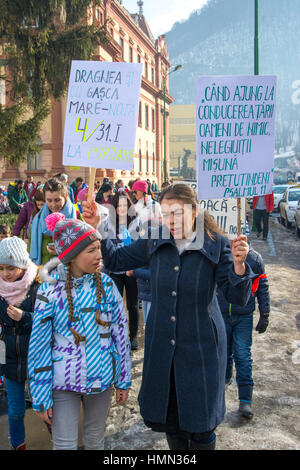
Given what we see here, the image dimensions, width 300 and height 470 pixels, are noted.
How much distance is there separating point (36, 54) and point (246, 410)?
14372 mm

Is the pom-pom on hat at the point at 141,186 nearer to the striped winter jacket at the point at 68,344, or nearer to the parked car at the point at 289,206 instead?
the striped winter jacket at the point at 68,344

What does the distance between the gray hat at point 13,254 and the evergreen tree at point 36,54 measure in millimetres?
11961

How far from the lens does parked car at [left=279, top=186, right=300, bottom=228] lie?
18.8m

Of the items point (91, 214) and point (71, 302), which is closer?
point (71, 302)

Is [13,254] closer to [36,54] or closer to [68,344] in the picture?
[68,344]

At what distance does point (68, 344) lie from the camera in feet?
8.59

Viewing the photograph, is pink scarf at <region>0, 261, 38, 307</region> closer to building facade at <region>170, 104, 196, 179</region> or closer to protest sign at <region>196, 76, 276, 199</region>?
protest sign at <region>196, 76, 276, 199</region>

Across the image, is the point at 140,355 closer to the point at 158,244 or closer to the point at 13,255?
the point at 13,255

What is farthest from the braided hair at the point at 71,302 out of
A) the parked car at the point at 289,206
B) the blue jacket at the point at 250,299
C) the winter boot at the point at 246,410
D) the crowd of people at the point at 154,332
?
the parked car at the point at 289,206

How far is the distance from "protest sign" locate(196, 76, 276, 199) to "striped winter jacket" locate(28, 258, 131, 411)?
119 centimetres

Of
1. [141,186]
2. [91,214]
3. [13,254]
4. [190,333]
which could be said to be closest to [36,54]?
[141,186]

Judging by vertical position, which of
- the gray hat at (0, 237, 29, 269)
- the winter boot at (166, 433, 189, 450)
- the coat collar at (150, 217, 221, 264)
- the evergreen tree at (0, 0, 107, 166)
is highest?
the evergreen tree at (0, 0, 107, 166)

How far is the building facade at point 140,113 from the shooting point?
106ft

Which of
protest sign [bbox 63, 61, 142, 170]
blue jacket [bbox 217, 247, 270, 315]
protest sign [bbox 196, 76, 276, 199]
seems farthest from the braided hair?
blue jacket [bbox 217, 247, 270, 315]
